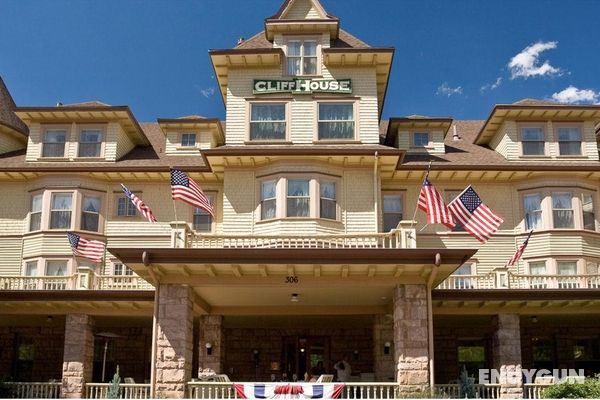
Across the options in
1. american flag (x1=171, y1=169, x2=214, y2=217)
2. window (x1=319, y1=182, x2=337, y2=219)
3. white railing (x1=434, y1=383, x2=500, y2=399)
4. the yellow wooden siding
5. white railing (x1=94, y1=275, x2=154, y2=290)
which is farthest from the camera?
the yellow wooden siding

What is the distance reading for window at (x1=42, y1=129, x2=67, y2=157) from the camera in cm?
2928

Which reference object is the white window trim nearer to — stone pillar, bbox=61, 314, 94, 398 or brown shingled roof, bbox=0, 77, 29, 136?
stone pillar, bbox=61, 314, 94, 398

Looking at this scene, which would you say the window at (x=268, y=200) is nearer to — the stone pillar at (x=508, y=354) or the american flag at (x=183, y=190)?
the american flag at (x=183, y=190)

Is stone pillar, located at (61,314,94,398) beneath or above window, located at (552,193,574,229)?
beneath

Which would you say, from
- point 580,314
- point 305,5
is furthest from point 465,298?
point 305,5

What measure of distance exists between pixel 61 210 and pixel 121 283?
235 inches

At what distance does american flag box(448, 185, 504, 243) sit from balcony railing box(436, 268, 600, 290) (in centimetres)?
334

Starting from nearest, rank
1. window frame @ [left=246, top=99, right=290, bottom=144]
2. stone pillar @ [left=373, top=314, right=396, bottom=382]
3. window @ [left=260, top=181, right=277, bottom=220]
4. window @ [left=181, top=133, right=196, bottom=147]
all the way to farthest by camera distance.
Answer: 1. stone pillar @ [left=373, top=314, right=396, bottom=382]
2. window @ [left=260, top=181, right=277, bottom=220]
3. window frame @ [left=246, top=99, right=290, bottom=144]
4. window @ [left=181, top=133, right=196, bottom=147]

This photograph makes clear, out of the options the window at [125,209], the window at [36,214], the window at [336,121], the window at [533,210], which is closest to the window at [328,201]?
the window at [336,121]

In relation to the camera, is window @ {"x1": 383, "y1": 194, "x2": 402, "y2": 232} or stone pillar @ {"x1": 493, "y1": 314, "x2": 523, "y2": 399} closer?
stone pillar @ {"x1": 493, "y1": 314, "x2": 523, "y2": 399}

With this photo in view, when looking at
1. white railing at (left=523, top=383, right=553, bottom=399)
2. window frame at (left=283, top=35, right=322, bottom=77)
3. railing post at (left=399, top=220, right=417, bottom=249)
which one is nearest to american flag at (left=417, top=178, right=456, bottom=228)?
railing post at (left=399, top=220, right=417, bottom=249)

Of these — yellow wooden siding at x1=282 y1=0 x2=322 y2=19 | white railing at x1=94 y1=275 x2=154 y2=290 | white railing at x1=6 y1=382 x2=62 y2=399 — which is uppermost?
yellow wooden siding at x1=282 y1=0 x2=322 y2=19

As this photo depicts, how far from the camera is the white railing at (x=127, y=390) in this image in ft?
67.1

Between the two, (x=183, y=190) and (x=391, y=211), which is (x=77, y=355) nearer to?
(x=183, y=190)
